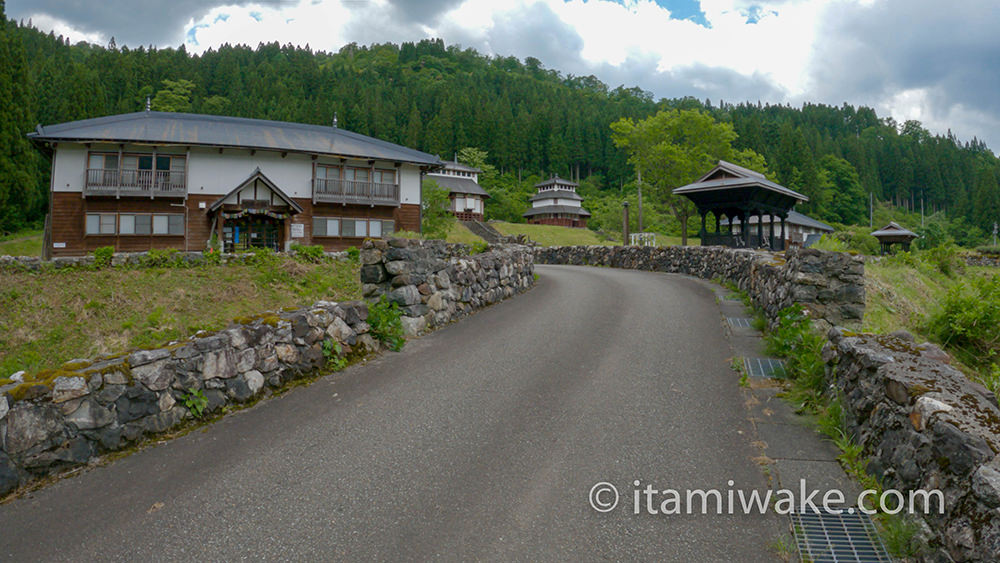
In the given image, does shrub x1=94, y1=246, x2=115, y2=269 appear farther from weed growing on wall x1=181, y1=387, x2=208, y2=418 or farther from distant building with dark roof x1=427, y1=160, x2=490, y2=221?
distant building with dark roof x1=427, y1=160, x2=490, y2=221


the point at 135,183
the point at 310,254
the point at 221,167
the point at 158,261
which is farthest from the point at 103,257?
the point at 221,167

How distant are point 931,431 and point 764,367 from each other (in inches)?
159

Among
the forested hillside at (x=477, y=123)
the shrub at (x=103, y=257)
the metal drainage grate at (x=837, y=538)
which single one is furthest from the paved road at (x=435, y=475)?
the forested hillside at (x=477, y=123)

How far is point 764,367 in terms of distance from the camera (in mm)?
7359

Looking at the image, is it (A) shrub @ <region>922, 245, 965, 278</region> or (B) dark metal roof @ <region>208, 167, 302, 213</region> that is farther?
(B) dark metal roof @ <region>208, 167, 302, 213</region>

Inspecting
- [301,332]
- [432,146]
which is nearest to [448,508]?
[301,332]

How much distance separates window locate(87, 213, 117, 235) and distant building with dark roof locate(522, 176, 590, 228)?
50.1 metres

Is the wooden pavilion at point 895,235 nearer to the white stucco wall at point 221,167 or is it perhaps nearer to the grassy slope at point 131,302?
the white stucco wall at point 221,167

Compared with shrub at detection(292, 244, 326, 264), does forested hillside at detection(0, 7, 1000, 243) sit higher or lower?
higher

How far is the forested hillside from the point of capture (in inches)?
2041

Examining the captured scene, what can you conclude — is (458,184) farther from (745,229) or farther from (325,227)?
(745,229)

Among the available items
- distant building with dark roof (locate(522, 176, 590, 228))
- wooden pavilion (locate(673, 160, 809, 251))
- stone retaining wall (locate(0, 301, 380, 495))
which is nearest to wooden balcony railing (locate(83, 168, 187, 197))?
stone retaining wall (locate(0, 301, 380, 495))

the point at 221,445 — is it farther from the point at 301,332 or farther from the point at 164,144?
the point at 164,144

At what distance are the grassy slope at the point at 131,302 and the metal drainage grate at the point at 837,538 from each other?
8.88m
